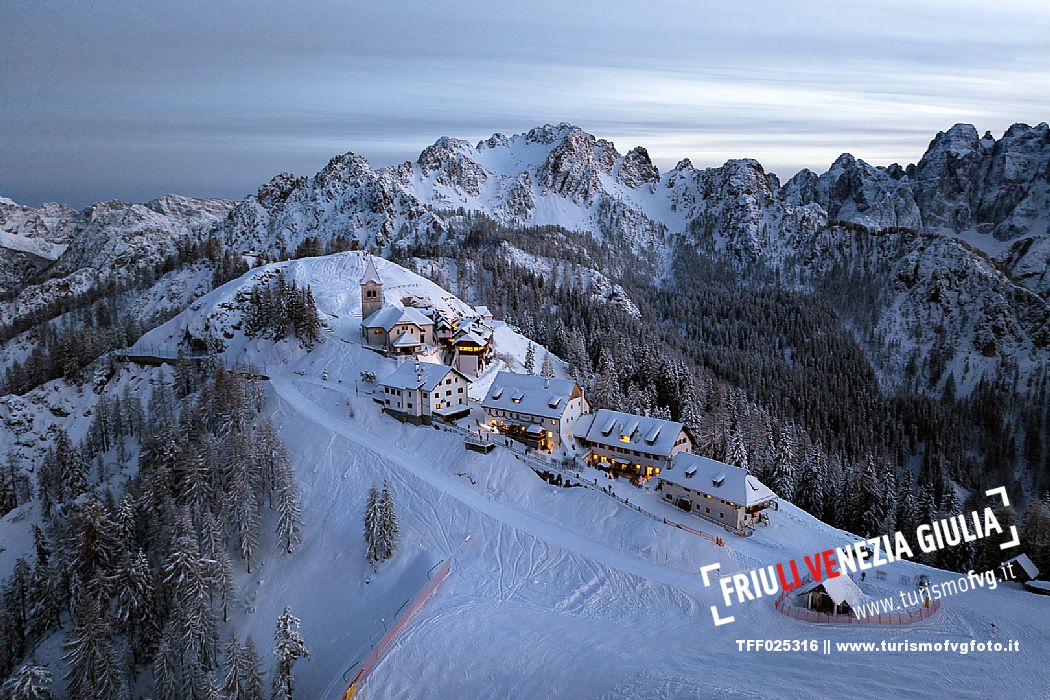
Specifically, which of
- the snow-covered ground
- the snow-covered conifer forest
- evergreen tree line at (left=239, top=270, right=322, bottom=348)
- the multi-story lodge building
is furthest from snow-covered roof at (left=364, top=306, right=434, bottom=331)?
the multi-story lodge building

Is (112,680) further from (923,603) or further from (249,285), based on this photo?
(249,285)

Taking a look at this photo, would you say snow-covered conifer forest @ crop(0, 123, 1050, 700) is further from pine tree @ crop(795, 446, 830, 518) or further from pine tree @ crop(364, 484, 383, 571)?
pine tree @ crop(795, 446, 830, 518)

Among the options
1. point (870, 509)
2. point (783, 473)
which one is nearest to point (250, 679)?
point (783, 473)

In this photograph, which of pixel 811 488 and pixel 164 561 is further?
pixel 811 488

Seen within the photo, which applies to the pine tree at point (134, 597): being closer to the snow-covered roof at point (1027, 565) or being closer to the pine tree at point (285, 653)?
the pine tree at point (285, 653)

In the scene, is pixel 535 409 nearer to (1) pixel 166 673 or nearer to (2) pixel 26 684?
(1) pixel 166 673

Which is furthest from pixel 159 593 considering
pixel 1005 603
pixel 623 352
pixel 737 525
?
pixel 623 352

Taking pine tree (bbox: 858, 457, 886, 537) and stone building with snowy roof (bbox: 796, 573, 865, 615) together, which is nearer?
stone building with snowy roof (bbox: 796, 573, 865, 615)
